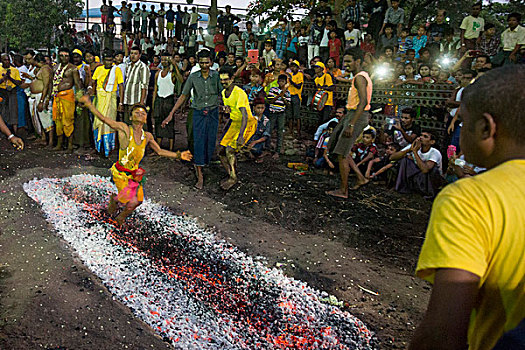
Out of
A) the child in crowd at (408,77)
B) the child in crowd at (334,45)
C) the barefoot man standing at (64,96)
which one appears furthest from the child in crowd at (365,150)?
the barefoot man standing at (64,96)

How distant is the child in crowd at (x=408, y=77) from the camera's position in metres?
8.41

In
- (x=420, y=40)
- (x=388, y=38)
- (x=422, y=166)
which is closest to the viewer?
(x=422, y=166)

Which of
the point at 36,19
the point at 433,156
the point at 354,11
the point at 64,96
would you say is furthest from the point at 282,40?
the point at 36,19

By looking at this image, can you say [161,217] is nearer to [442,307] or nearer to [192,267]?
[192,267]

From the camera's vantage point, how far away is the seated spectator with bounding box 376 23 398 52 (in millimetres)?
10953

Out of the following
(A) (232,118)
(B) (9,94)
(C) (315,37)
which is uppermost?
(C) (315,37)

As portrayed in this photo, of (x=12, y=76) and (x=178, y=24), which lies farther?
(x=178, y=24)

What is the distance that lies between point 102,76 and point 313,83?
478cm

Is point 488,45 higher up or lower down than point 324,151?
higher up

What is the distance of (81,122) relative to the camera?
8.70 metres

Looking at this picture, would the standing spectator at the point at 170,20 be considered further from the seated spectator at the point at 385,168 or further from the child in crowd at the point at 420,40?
the seated spectator at the point at 385,168

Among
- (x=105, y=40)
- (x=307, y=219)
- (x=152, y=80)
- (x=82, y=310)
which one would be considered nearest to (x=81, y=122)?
(x=152, y=80)

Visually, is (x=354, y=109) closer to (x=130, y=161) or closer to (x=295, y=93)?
(x=130, y=161)

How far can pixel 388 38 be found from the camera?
11047mm
